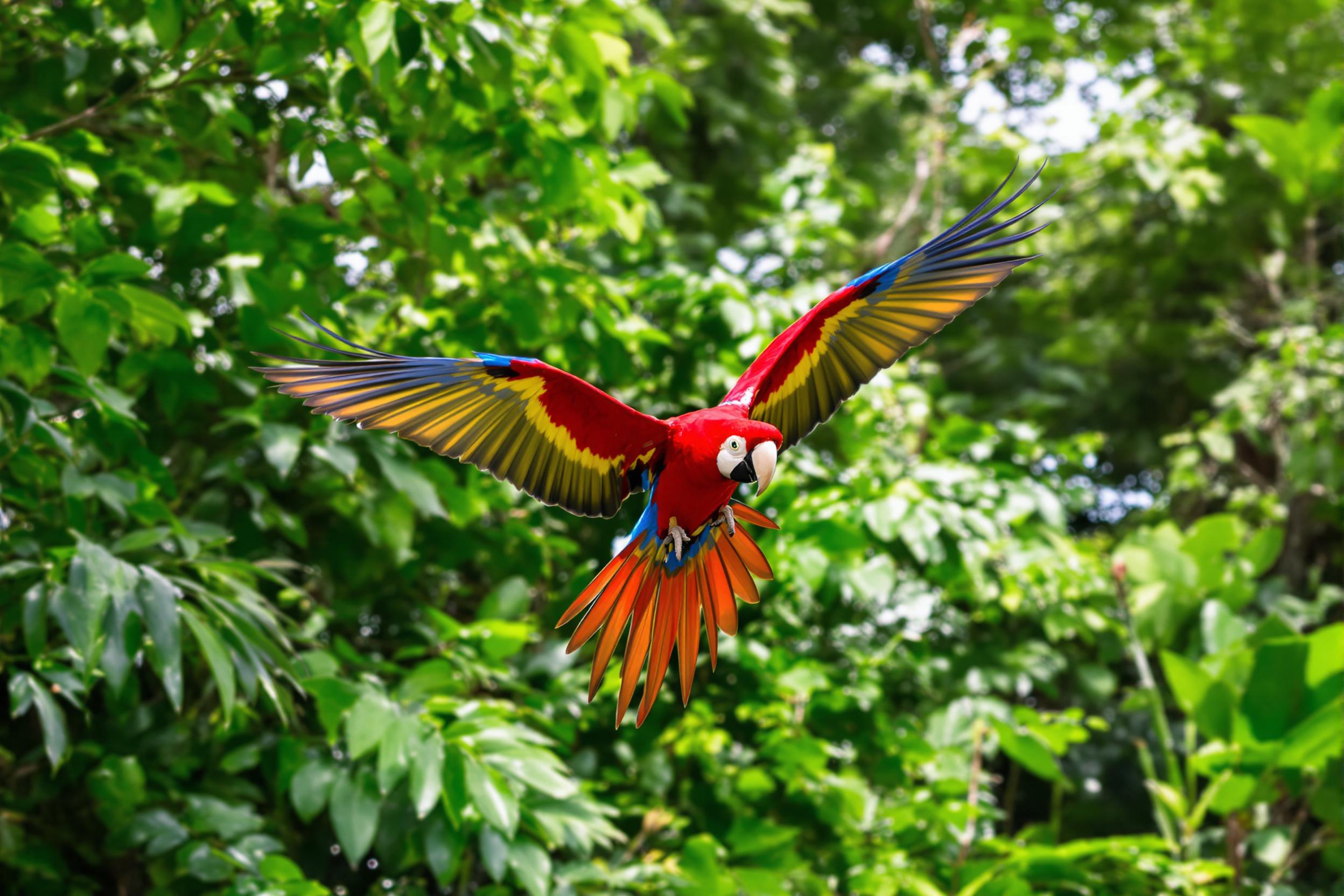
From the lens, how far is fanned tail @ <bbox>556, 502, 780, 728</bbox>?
1362 millimetres

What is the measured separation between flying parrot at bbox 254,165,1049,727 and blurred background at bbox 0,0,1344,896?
0.64 metres

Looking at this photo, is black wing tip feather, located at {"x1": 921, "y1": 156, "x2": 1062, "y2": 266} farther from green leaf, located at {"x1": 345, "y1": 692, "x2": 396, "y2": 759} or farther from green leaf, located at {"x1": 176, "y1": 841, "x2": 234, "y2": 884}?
green leaf, located at {"x1": 176, "y1": 841, "x2": 234, "y2": 884}

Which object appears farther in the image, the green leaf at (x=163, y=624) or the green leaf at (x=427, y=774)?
the green leaf at (x=427, y=774)

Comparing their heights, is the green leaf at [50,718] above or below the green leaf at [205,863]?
above

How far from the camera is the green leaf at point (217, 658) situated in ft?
5.34

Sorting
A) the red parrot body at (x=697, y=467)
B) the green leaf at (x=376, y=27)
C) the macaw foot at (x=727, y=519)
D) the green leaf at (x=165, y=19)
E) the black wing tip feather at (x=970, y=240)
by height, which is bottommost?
the macaw foot at (x=727, y=519)

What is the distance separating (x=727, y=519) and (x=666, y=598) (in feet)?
0.46

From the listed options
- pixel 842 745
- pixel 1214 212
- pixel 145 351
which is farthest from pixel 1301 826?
pixel 145 351

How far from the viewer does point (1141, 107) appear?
4570 mm

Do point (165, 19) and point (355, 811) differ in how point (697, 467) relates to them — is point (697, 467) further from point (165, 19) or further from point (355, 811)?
point (165, 19)

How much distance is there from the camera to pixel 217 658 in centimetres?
168

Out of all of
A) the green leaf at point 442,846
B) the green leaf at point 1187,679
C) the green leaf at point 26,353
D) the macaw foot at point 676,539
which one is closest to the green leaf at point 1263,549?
the green leaf at point 1187,679

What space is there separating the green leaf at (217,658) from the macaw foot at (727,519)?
0.82 metres

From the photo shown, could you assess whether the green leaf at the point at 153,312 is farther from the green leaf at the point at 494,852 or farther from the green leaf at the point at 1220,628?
the green leaf at the point at 1220,628
